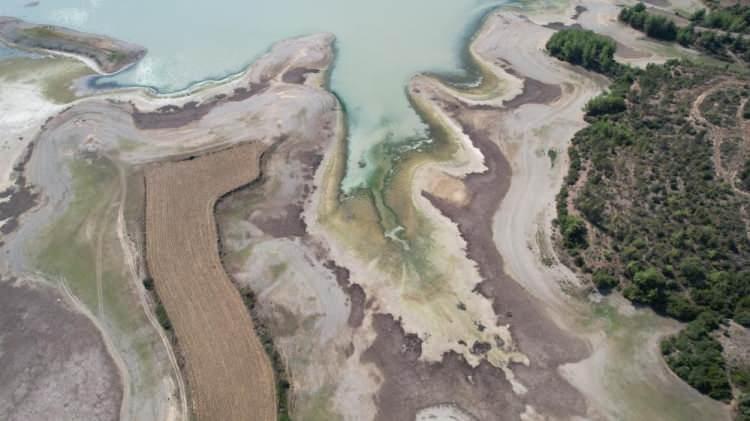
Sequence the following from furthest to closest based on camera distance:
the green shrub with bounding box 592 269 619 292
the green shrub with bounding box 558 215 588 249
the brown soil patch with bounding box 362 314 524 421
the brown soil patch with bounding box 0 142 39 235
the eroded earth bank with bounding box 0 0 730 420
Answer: the brown soil patch with bounding box 0 142 39 235 < the green shrub with bounding box 558 215 588 249 < the green shrub with bounding box 592 269 619 292 < the eroded earth bank with bounding box 0 0 730 420 < the brown soil patch with bounding box 362 314 524 421

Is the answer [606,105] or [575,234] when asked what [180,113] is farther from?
[606,105]

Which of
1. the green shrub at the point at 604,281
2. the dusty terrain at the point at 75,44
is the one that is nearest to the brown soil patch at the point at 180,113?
the dusty terrain at the point at 75,44

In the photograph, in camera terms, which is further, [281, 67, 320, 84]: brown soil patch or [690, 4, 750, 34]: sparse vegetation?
[690, 4, 750, 34]: sparse vegetation

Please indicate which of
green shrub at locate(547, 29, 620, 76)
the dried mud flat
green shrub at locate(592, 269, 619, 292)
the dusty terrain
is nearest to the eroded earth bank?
the dried mud flat

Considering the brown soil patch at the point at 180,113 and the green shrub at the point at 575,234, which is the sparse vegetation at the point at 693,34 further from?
the brown soil patch at the point at 180,113

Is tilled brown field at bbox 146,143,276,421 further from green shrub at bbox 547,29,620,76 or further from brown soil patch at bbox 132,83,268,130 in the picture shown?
green shrub at bbox 547,29,620,76

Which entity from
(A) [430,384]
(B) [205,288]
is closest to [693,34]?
(A) [430,384]

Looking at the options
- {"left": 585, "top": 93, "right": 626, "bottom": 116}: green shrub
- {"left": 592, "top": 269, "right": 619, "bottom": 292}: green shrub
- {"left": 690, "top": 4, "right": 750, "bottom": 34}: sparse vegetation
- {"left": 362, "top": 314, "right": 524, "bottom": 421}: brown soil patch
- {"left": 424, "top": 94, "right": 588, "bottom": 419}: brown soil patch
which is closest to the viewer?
{"left": 362, "top": 314, "right": 524, "bottom": 421}: brown soil patch
